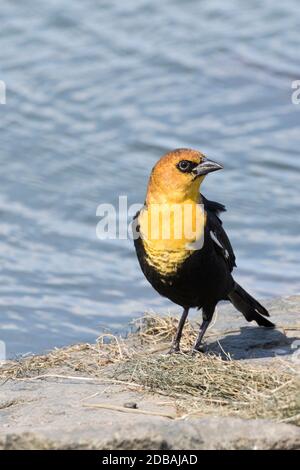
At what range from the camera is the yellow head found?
280 inches

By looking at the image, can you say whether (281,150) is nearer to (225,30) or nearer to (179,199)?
(225,30)

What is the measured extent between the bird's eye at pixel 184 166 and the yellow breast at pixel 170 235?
0.65 feet

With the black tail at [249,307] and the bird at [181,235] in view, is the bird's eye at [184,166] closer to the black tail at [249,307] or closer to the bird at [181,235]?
the bird at [181,235]

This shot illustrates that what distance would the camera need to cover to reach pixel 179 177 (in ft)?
23.4

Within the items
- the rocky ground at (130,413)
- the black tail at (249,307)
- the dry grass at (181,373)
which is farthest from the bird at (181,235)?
the black tail at (249,307)

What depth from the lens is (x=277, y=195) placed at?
12.1 m

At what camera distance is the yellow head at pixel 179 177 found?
711cm

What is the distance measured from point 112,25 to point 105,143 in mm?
3455

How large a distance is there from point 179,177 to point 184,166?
0.08m

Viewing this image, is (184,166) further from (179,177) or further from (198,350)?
(198,350)

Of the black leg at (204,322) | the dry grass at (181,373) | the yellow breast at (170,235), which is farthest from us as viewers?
the black leg at (204,322)

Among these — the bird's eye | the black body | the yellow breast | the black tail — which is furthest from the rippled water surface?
the bird's eye

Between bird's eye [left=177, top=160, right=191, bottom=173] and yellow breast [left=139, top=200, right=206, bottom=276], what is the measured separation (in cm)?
20

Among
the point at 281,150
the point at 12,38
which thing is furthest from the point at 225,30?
the point at 281,150
